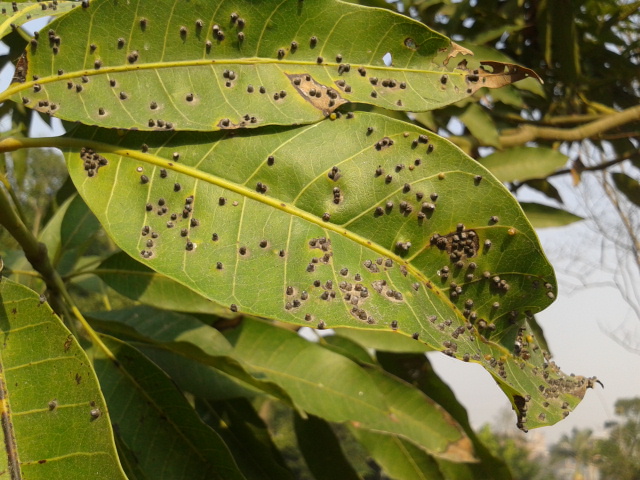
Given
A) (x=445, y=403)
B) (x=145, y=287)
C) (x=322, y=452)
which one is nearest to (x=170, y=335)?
(x=145, y=287)

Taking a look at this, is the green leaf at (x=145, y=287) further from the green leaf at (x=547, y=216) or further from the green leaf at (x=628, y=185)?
the green leaf at (x=628, y=185)

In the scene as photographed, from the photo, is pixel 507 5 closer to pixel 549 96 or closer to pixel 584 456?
pixel 549 96

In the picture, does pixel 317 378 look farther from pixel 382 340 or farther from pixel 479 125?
pixel 479 125

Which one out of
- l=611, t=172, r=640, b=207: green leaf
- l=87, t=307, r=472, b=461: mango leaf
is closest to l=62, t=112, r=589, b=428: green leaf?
l=87, t=307, r=472, b=461: mango leaf

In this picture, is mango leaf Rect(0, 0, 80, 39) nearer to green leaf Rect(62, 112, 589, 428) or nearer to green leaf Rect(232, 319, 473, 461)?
green leaf Rect(62, 112, 589, 428)

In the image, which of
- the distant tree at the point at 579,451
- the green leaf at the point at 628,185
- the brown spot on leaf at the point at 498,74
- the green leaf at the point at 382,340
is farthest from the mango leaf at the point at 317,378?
the distant tree at the point at 579,451
